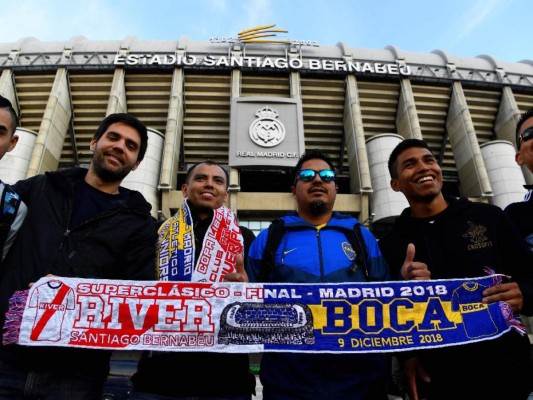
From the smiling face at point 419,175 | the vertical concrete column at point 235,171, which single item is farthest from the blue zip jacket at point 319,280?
the vertical concrete column at point 235,171

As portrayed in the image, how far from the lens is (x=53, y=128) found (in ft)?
77.6

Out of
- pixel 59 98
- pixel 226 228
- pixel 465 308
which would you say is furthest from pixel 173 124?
pixel 465 308

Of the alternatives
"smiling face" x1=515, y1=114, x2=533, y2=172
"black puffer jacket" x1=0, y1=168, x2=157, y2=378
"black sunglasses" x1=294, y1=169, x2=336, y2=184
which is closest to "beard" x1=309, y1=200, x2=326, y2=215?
"black sunglasses" x1=294, y1=169, x2=336, y2=184

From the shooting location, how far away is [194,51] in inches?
1069

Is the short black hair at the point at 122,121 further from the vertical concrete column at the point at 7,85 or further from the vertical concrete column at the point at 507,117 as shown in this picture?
the vertical concrete column at the point at 507,117

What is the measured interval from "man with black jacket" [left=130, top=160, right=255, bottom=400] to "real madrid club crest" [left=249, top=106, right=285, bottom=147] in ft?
64.8

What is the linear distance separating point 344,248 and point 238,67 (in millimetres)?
25386

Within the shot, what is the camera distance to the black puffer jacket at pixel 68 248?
2.54 metres

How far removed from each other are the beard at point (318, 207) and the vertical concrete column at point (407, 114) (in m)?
24.3

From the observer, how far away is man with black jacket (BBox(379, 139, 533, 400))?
99.3 inches

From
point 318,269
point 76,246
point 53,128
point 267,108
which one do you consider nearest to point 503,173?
point 267,108

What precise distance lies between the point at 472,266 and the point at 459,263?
10 cm

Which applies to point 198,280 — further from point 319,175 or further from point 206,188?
point 319,175

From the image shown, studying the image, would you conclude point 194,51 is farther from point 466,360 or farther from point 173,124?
point 466,360
